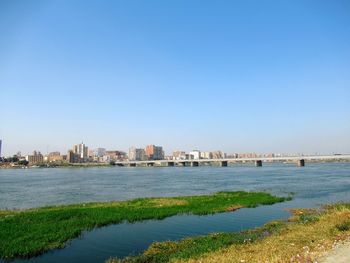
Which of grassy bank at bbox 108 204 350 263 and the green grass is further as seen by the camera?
the green grass

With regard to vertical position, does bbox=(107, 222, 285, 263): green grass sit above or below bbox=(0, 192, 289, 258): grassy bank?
below

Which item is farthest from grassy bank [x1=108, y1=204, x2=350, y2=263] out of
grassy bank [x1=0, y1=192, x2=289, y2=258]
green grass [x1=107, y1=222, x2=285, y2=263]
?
grassy bank [x1=0, y1=192, x2=289, y2=258]

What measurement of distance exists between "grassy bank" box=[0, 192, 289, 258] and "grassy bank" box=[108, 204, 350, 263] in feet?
20.4

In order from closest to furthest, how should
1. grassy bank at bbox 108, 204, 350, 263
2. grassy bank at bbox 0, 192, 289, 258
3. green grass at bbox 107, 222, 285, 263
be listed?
grassy bank at bbox 108, 204, 350, 263 → green grass at bbox 107, 222, 285, 263 → grassy bank at bbox 0, 192, 289, 258

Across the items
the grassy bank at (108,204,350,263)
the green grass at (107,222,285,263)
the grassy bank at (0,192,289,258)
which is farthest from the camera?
the grassy bank at (0,192,289,258)

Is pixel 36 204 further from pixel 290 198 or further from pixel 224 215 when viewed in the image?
pixel 290 198

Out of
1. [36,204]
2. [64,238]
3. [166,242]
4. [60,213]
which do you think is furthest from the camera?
[36,204]

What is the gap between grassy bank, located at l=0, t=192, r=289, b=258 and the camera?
67.5 ft

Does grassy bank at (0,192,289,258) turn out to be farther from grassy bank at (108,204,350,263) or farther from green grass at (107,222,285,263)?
grassy bank at (108,204,350,263)

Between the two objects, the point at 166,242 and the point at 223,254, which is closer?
the point at 223,254

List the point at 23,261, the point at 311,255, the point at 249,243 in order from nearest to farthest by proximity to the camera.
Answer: the point at 311,255 < the point at 23,261 < the point at 249,243

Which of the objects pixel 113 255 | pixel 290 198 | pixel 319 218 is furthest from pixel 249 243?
pixel 290 198

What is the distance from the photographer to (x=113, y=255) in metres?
19.2

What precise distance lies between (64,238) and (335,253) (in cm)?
1622
